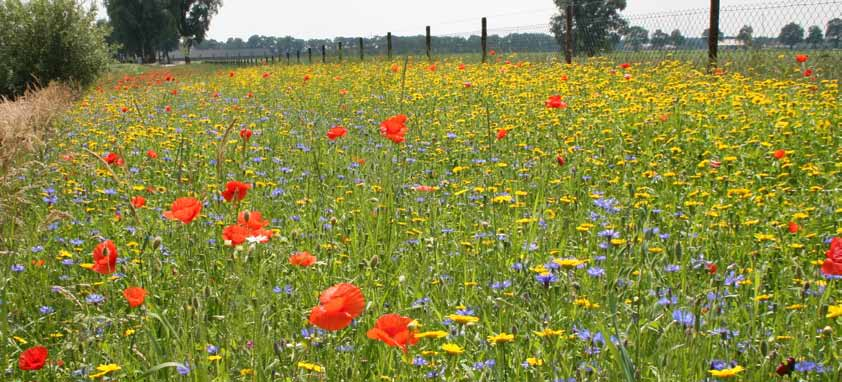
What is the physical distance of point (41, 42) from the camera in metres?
18.5

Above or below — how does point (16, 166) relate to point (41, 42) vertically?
below

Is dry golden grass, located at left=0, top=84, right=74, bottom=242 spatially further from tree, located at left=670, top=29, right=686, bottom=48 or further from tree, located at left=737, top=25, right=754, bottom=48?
tree, located at left=670, top=29, right=686, bottom=48

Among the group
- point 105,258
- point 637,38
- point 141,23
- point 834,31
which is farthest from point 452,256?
point 141,23

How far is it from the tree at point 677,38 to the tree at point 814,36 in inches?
99.3

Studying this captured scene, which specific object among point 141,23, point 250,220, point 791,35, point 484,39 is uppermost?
point 141,23

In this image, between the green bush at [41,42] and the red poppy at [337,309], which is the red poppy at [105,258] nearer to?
the red poppy at [337,309]

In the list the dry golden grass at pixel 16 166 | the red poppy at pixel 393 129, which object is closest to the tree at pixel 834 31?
the red poppy at pixel 393 129

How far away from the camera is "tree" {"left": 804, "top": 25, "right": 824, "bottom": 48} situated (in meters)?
10.4

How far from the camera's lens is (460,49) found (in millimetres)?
22641

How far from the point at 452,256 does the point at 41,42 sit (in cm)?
1920

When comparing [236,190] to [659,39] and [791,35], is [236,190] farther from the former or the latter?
[659,39]

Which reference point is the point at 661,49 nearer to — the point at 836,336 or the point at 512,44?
the point at 512,44

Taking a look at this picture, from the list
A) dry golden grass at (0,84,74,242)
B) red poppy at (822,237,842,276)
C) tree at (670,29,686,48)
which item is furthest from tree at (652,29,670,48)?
red poppy at (822,237,842,276)

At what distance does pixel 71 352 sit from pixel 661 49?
42.7 ft
